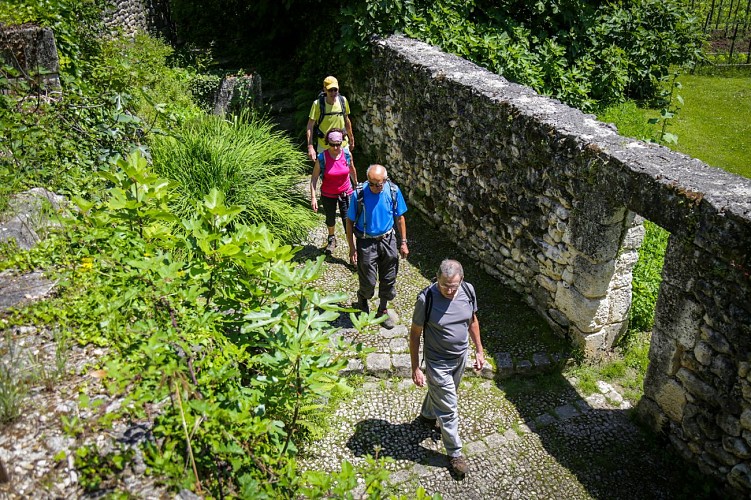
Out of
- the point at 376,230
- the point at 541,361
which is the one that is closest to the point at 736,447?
the point at 541,361

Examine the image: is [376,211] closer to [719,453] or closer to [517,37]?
[719,453]

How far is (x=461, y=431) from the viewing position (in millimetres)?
5133

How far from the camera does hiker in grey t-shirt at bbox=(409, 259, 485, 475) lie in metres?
4.57

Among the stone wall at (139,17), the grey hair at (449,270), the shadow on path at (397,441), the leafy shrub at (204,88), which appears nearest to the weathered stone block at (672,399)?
the shadow on path at (397,441)

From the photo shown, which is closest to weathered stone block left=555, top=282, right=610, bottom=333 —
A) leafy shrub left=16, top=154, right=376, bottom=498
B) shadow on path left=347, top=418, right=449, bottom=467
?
shadow on path left=347, top=418, right=449, bottom=467

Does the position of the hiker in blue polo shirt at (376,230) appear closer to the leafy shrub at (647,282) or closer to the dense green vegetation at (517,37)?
the leafy shrub at (647,282)

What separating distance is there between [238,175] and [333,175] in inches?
44.8

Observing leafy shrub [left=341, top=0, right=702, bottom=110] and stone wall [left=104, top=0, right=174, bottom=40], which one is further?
stone wall [left=104, top=0, right=174, bottom=40]

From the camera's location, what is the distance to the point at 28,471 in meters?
2.85

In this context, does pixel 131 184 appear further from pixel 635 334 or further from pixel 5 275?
pixel 635 334

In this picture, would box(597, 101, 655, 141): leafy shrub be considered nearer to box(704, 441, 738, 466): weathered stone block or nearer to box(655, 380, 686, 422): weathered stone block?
box(655, 380, 686, 422): weathered stone block

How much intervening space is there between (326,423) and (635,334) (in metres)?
3.24

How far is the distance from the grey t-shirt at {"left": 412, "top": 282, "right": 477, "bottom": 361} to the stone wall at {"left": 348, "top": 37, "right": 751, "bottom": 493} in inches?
60.3

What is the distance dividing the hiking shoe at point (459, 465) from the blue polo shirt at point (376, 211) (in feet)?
7.13
